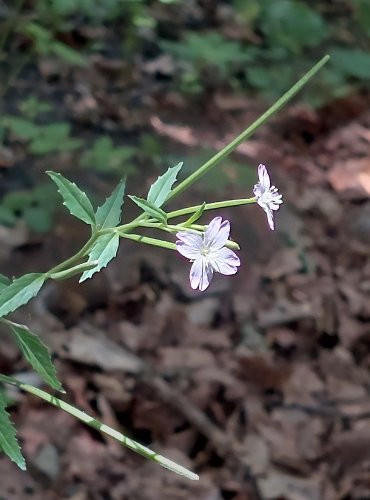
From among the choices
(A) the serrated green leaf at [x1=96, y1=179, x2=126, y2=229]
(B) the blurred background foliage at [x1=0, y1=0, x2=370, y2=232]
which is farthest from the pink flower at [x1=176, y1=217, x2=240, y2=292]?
(B) the blurred background foliage at [x1=0, y1=0, x2=370, y2=232]

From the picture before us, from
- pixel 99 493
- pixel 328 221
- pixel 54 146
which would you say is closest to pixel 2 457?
pixel 99 493

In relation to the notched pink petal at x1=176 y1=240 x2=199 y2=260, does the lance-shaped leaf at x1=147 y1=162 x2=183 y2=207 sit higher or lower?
lower

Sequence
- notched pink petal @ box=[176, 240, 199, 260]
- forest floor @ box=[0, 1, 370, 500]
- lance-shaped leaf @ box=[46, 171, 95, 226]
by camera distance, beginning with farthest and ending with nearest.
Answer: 1. forest floor @ box=[0, 1, 370, 500]
2. lance-shaped leaf @ box=[46, 171, 95, 226]
3. notched pink petal @ box=[176, 240, 199, 260]

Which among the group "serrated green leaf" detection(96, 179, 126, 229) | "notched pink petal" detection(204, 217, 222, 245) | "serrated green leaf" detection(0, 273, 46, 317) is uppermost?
"notched pink petal" detection(204, 217, 222, 245)

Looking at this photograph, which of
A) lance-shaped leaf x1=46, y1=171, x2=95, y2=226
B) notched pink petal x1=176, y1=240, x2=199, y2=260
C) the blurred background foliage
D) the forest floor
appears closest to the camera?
notched pink petal x1=176, y1=240, x2=199, y2=260

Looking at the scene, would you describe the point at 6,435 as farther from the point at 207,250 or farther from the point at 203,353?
the point at 203,353

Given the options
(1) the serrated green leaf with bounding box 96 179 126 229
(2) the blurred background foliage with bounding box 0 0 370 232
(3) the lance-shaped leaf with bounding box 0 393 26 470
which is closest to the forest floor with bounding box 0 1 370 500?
(2) the blurred background foliage with bounding box 0 0 370 232

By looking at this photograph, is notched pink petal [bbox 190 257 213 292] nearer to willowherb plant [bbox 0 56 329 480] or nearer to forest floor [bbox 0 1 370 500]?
willowherb plant [bbox 0 56 329 480]

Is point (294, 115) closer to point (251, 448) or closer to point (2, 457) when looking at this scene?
point (251, 448)

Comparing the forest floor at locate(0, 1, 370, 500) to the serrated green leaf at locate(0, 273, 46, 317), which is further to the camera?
the forest floor at locate(0, 1, 370, 500)
